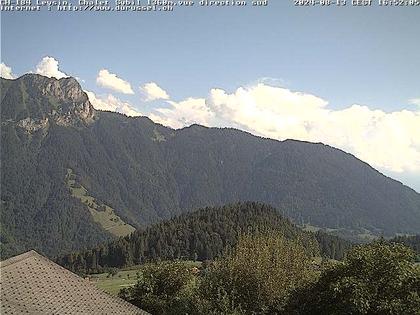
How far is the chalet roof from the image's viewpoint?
17.7 metres

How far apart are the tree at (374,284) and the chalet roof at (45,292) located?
11.4 metres

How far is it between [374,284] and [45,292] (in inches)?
684

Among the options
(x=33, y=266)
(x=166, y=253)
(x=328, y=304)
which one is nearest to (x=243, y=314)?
(x=328, y=304)

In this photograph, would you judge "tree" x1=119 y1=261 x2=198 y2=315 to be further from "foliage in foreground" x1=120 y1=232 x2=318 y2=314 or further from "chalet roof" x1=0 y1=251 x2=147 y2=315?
"chalet roof" x1=0 y1=251 x2=147 y2=315

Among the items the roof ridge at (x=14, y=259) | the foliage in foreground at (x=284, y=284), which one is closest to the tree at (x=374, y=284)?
the foliage in foreground at (x=284, y=284)

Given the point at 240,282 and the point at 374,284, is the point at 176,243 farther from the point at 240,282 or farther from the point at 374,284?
the point at 374,284

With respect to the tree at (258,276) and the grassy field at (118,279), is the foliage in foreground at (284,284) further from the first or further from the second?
the grassy field at (118,279)

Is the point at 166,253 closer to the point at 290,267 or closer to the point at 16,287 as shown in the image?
the point at 290,267

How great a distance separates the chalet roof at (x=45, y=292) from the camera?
17.7 metres

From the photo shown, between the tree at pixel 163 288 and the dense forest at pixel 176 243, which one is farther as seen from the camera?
the dense forest at pixel 176 243

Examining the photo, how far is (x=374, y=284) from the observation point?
81.4 ft

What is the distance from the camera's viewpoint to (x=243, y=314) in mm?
31344

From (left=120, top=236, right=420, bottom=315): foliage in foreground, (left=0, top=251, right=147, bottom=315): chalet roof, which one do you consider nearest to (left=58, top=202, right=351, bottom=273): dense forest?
(left=120, top=236, right=420, bottom=315): foliage in foreground

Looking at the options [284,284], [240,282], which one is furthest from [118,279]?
[284,284]
